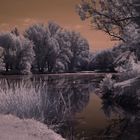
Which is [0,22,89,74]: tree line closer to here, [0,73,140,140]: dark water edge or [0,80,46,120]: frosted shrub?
[0,73,140,140]: dark water edge

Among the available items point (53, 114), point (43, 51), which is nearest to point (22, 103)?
point (53, 114)

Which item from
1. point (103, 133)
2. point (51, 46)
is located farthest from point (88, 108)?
point (51, 46)

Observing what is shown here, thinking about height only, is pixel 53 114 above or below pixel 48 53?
below

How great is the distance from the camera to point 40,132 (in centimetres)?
1512

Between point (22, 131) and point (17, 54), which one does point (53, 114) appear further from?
point (17, 54)

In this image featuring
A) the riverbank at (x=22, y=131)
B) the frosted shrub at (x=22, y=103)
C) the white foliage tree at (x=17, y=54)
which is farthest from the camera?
the white foliage tree at (x=17, y=54)

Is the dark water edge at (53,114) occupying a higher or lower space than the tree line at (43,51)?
lower

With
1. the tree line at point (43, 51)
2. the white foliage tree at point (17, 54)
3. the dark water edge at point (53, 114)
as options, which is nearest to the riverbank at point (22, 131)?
the dark water edge at point (53, 114)

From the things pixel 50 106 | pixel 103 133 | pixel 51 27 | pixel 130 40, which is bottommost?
pixel 103 133

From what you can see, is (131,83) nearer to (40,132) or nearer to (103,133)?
(103,133)

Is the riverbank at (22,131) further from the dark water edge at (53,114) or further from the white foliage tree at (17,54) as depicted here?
the white foliage tree at (17,54)

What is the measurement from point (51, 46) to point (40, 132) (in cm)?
8667

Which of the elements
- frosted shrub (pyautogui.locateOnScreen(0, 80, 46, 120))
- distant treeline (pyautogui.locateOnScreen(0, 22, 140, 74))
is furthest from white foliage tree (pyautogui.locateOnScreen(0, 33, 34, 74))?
frosted shrub (pyautogui.locateOnScreen(0, 80, 46, 120))

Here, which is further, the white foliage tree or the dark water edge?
the white foliage tree
